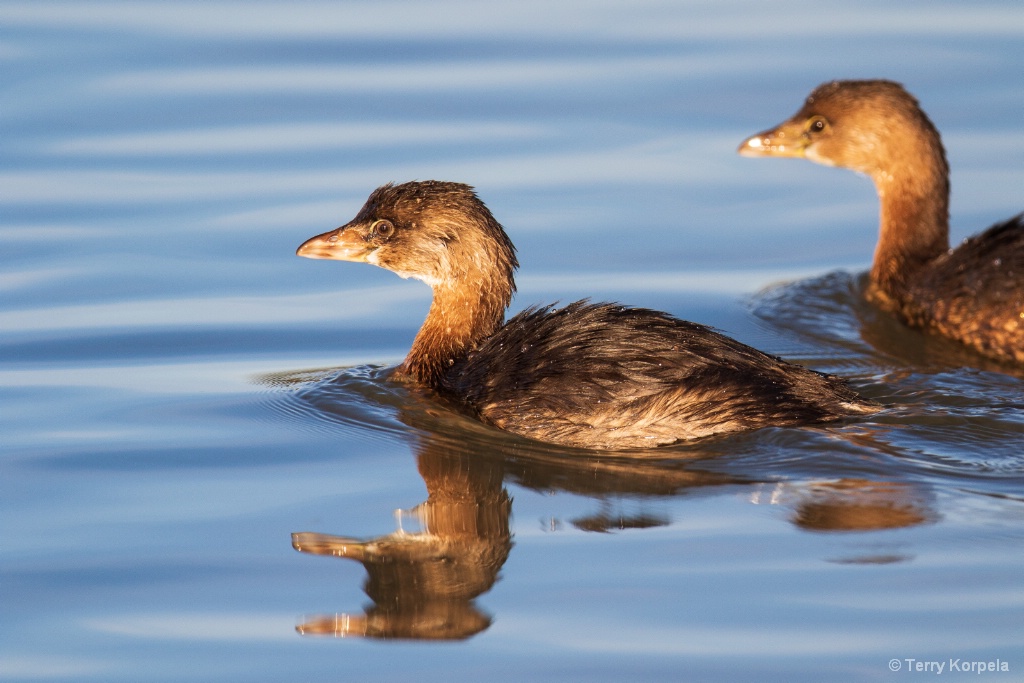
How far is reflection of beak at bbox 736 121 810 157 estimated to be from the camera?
398 inches

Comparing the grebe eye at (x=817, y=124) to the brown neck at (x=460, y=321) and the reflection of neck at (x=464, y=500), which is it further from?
the reflection of neck at (x=464, y=500)

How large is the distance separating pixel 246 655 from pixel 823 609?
5.86ft

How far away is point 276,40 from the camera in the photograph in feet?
42.7

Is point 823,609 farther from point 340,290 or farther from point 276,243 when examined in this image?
point 276,243

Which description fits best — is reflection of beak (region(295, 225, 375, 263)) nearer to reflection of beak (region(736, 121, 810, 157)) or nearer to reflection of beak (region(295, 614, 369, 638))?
reflection of beak (region(295, 614, 369, 638))

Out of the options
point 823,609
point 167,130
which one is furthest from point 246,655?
point 167,130

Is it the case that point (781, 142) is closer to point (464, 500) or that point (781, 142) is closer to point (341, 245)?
Result: point (341, 245)

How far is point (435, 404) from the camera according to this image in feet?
23.9

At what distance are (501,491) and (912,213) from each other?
165 inches

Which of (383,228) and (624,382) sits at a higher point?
(383,228)

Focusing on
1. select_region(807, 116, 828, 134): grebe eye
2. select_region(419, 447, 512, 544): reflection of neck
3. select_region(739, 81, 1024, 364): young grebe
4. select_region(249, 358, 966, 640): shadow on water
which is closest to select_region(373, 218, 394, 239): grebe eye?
select_region(249, 358, 966, 640): shadow on water

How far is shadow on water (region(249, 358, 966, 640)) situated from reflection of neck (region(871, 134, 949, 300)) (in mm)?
2999

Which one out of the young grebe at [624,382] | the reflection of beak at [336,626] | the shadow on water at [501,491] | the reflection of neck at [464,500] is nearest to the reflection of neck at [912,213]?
the young grebe at [624,382]

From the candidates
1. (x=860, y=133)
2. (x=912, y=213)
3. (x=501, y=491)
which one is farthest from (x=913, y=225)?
(x=501, y=491)
